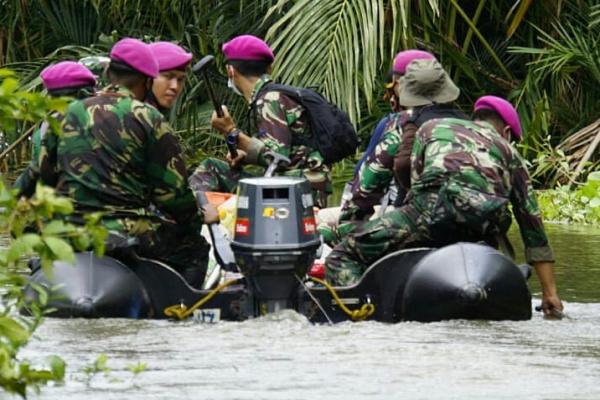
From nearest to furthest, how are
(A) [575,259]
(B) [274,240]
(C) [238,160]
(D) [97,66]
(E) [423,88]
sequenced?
1. (B) [274,240]
2. (E) [423,88]
3. (C) [238,160]
4. (D) [97,66]
5. (A) [575,259]

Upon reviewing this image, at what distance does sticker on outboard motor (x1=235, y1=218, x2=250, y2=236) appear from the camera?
27.1ft

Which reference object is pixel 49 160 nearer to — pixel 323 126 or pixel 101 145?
pixel 101 145

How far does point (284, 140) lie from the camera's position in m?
9.95

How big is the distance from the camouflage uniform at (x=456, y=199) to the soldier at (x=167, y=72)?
4.69 feet

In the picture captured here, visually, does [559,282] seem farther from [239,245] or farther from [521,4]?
[521,4]

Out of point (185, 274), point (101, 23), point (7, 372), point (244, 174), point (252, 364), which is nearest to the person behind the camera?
point (7, 372)

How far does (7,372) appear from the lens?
460cm

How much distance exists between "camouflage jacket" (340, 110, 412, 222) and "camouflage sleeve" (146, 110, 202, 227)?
43.6 inches

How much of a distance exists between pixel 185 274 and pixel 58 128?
14.2 feet

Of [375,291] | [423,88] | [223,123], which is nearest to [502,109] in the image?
[423,88]

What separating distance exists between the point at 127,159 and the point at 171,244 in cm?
55

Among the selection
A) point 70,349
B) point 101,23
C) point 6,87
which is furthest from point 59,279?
point 101,23

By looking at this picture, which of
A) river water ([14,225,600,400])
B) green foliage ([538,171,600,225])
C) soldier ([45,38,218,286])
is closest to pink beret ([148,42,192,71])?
soldier ([45,38,218,286])

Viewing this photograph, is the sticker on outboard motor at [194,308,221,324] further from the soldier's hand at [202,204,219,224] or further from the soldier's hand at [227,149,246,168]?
the soldier's hand at [227,149,246,168]
